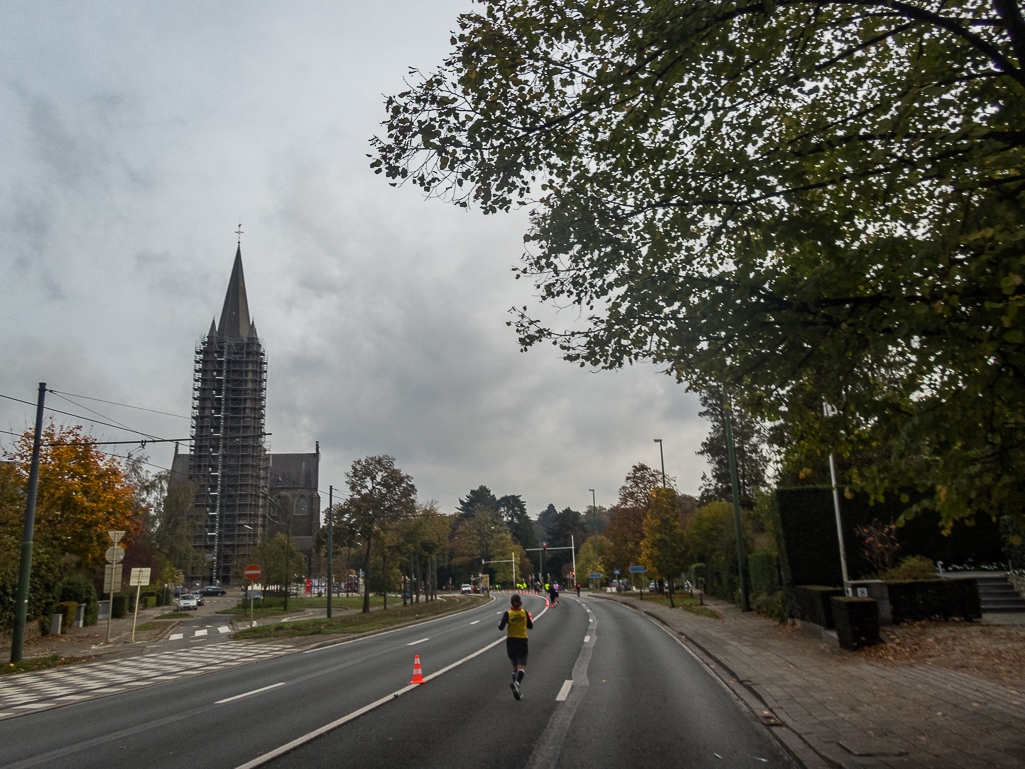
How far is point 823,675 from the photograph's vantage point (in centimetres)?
1213

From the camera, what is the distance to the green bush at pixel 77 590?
35312 millimetres

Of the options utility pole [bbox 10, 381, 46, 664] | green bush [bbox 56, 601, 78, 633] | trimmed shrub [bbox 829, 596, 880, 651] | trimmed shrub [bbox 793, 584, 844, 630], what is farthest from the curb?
green bush [bbox 56, 601, 78, 633]

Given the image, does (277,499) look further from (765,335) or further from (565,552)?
(765,335)

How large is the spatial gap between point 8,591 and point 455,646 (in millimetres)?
16653

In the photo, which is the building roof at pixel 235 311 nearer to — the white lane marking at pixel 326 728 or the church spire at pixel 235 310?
the church spire at pixel 235 310

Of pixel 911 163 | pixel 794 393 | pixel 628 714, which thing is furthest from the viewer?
pixel 628 714

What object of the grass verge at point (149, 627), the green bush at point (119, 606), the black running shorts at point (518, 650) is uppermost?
the black running shorts at point (518, 650)

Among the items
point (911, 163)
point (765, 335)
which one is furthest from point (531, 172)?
point (911, 163)

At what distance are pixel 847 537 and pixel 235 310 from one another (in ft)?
382

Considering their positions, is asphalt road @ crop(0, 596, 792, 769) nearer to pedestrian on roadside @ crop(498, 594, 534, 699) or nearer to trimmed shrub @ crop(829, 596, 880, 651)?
pedestrian on roadside @ crop(498, 594, 534, 699)

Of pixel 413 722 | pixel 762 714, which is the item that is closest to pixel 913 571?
pixel 762 714

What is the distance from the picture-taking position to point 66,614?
30.8 m

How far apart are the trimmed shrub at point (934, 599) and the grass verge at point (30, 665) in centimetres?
2163

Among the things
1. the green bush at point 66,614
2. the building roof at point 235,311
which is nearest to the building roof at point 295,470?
the building roof at point 235,311
